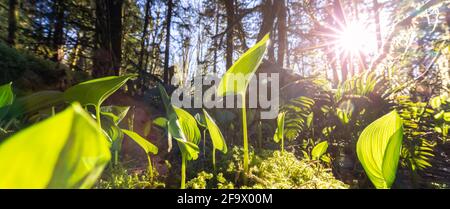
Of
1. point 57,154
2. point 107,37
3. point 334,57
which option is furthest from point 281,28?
point 57,154

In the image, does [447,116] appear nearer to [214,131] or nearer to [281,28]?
[214,131]

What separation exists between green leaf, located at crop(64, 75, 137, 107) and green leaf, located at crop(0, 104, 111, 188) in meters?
0.28

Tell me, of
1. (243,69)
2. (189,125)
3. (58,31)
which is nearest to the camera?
(243,69)

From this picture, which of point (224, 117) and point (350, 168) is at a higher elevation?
point (224, 117)

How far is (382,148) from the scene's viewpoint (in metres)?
0.42

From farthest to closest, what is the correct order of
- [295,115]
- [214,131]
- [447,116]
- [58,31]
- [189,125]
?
[58,31], [295,115], [447,116], [189,125], [214,131]

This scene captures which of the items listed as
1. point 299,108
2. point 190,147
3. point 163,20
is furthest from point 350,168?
point 163,20

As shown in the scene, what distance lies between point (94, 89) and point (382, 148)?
0.47m

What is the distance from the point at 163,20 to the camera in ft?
23.1

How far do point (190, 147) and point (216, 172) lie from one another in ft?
0.93

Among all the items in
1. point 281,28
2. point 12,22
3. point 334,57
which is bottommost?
point 334,57

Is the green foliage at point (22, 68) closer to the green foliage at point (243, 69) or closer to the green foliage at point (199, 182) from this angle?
the green foliage at point (199, 182)
